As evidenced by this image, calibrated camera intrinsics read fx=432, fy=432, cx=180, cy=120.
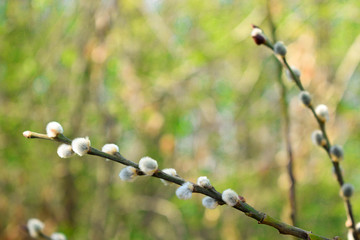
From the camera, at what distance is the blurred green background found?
1.81m

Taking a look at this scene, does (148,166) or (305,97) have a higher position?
(305,97)

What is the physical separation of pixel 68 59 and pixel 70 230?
2.61ft

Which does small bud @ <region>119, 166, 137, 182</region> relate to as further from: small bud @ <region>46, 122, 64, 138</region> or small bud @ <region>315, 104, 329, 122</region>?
small bud @ <region>315, 104, 329, 122</region>

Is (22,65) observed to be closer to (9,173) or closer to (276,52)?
(9,173)

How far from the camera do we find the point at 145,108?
2154mm

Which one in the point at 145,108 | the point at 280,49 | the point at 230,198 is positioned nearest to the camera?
the point at 230,198

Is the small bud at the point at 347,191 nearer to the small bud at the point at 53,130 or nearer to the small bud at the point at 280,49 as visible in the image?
the small bud at the point at 280,49

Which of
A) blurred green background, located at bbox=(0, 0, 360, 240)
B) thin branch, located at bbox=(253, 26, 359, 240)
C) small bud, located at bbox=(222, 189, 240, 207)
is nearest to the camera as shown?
small bud, located at bbox=(222, 189, 240, 207)

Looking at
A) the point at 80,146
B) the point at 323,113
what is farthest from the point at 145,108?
the point at 80,146

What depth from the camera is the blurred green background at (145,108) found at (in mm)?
1806

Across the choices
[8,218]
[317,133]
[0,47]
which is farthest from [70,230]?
[317,133]

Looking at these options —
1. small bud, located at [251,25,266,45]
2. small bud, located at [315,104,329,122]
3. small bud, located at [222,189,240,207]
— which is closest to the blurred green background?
small bud, located at [315,104,329,122]

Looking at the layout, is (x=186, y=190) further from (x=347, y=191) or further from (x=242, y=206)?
(x=347, y=191)

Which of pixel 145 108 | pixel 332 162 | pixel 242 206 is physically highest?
pixel 145 108
